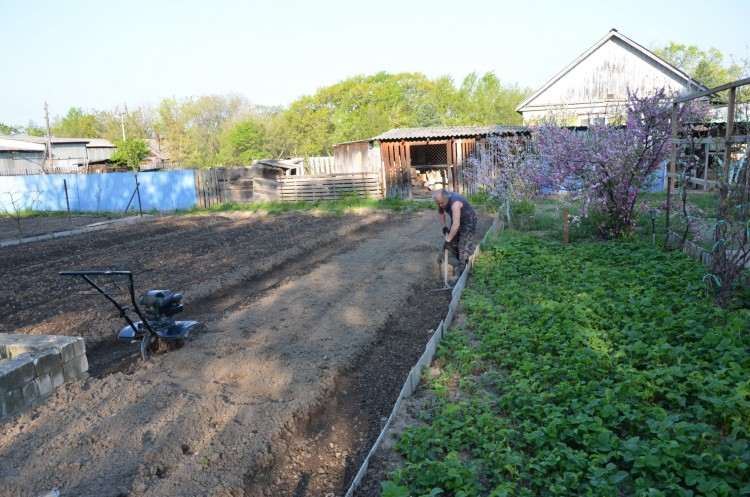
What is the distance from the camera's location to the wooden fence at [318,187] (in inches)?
898

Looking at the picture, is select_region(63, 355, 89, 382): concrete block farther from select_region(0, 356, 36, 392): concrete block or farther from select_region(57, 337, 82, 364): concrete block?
select_region(0, 356, 36, 392): concrete block

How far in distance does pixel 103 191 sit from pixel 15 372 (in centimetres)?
2297

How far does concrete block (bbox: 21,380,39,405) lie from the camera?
193 inches

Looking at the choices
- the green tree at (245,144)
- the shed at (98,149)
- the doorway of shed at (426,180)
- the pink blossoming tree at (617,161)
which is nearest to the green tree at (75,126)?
the shed at (98,149)

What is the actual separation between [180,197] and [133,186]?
242cm

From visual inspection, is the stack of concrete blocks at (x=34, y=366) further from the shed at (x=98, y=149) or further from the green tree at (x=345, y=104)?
the shed at (x=98, y=149)

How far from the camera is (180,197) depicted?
24703 mm

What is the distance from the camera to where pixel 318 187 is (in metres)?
23.3

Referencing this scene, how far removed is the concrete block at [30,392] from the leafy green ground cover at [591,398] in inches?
131

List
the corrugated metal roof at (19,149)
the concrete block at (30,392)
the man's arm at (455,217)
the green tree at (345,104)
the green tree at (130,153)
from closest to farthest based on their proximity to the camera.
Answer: the concrete block at (30,392) < the man's arm at (455,217) < the green tree at (130,153) < the corrugated metal roof at (19,149) < the green tree at (345,104)

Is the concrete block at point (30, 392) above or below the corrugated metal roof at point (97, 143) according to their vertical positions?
below

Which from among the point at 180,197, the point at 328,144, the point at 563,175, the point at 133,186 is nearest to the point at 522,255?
the point at 563,175

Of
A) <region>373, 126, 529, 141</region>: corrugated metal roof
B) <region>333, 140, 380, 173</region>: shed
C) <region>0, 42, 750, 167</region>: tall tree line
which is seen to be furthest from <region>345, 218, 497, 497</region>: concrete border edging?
<region>0, 42, 750, 167</region>: tall tree line

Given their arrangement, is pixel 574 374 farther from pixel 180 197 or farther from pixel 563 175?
pixel 180 197
